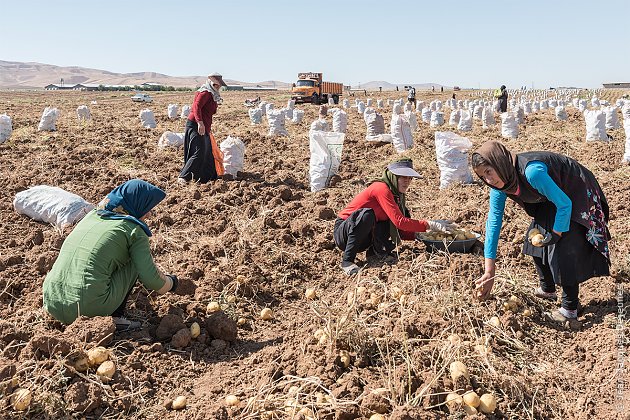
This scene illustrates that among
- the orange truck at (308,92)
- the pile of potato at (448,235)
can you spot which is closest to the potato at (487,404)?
the pile of potato at (448,235)

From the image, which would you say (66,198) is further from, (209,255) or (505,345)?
(505,345)

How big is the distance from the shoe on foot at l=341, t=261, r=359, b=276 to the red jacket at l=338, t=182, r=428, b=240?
41 centimetres

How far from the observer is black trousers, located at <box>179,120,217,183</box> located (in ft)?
22.4

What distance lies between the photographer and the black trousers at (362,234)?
4102 mm

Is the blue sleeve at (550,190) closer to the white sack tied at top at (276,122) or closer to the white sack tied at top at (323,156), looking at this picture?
the white sack tied at top at (323,156)

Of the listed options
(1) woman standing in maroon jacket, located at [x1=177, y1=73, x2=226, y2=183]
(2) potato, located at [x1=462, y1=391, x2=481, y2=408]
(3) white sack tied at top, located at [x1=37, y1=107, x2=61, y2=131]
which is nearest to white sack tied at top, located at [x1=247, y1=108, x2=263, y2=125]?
(3) white sack tied at top, located at [x1=37, y1=107, x2=61, y2=131]

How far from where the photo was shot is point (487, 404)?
2.40 metres

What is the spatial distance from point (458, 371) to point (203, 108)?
5.24 metres

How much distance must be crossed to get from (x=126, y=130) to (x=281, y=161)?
5.50 meters

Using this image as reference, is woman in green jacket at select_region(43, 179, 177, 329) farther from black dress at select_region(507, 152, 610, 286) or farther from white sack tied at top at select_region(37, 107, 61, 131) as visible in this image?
white sack tied at top at select_region(37, 107, 61, 131)

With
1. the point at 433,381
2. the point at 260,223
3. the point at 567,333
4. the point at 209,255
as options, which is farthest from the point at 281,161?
the point at 433,381

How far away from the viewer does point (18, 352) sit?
283cm

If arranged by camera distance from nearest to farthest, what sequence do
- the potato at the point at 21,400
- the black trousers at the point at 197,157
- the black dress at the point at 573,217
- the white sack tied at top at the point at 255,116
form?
the potato at the point at 21,400, the black dress at the point at 573,217, the black trousers at the point at 197,157, the white sack tied at top at the point at 255,116

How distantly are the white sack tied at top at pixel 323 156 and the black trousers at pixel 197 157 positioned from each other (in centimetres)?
136
